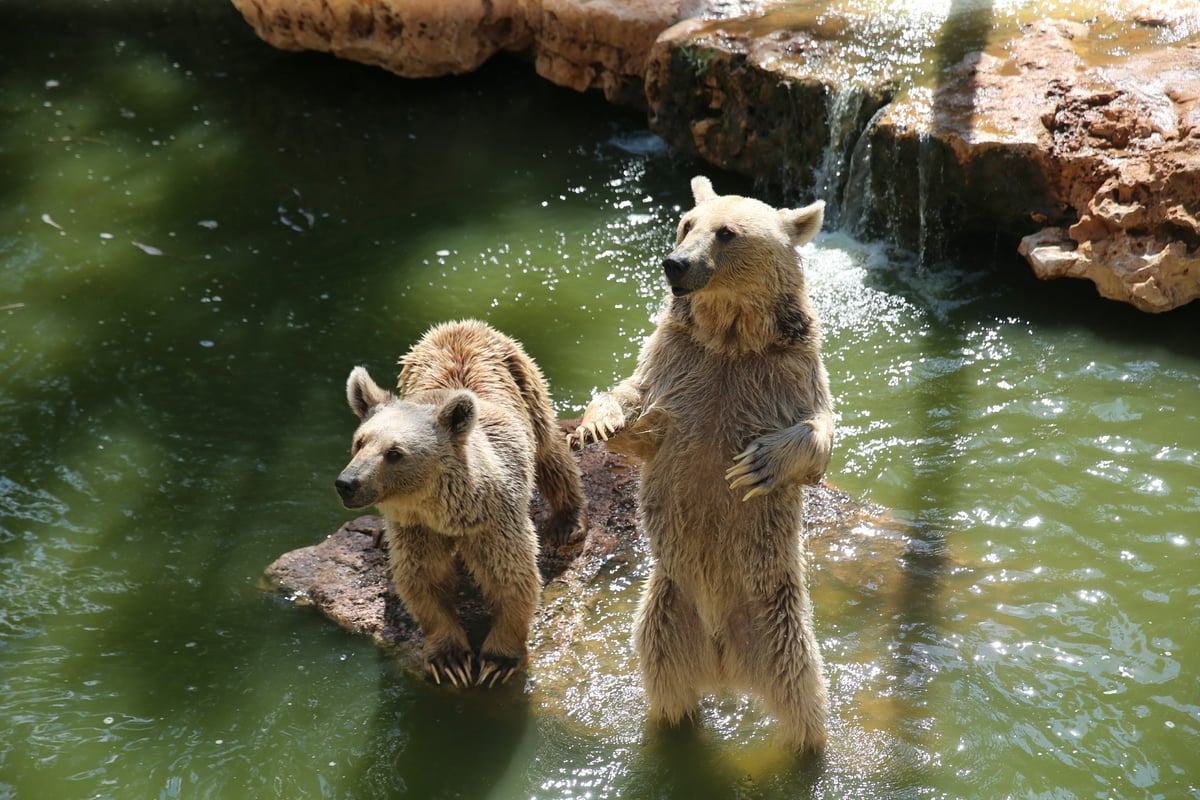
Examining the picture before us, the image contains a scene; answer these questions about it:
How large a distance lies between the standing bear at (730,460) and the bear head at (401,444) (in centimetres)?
94

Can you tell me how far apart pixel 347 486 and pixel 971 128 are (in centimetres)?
583

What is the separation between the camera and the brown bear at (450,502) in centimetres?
496

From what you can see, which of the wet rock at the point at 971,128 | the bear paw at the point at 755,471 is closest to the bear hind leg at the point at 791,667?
the bear paw at the point at 755,471

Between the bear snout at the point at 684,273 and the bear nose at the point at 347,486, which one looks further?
the bear nose at the point at 347,486

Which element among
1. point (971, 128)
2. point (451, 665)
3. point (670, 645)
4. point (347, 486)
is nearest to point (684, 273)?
point (670, 645)

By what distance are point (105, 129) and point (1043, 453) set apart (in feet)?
30.3

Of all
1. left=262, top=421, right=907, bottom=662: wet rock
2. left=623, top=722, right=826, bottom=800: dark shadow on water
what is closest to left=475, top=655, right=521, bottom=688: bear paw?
left=262, top=421, right=907, bottom=662: wet rock

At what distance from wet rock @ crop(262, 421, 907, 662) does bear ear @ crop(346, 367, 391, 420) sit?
3.40 ft

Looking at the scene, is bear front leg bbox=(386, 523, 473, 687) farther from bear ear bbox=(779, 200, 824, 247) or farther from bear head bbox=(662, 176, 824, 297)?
bear ear bbox=(779, 200, 824, 247)

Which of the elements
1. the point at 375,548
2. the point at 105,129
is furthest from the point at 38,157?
the point at 375,548

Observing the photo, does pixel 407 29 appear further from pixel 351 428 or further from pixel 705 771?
pixel 705 771

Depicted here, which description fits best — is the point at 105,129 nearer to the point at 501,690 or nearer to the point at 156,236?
the point at 156,236

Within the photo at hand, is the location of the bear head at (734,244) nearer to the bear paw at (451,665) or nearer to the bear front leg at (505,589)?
the bear front leg at (505,589)

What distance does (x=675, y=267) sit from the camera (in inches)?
158
